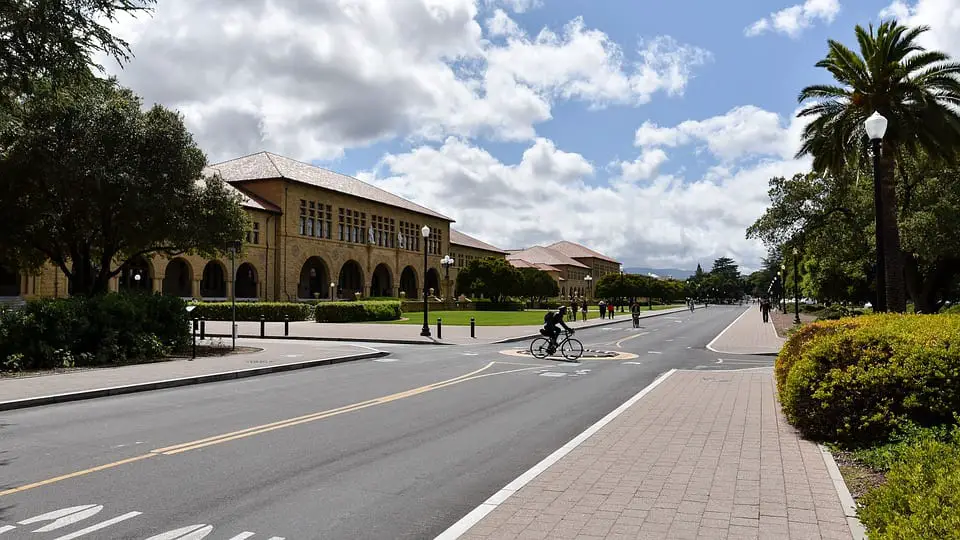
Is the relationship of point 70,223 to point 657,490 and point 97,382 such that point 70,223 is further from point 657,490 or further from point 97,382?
point 657,490

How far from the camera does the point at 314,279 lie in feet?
251

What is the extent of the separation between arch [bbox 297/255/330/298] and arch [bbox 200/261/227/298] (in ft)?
26.3

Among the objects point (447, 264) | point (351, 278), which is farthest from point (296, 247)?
point (447, 264)

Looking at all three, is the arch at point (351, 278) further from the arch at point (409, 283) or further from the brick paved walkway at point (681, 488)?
the brick paved walkway at point (681, 488)

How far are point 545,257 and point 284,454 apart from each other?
133230mm

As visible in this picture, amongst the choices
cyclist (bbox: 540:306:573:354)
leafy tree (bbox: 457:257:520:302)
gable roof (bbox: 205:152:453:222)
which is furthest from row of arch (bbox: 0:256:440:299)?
cyclist (bbox: 540:306:573:354)

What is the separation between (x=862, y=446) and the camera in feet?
24.0

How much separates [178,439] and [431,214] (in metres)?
85.2

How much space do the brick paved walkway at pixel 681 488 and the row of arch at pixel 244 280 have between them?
164 feet

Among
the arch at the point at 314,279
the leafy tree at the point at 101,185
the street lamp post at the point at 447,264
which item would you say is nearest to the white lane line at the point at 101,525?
the leafy tree at the point at 101,185

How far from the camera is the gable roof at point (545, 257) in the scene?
445 ft

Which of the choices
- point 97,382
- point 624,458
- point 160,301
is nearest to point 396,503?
point 624,458

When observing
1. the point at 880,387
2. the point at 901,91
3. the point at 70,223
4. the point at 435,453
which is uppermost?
the point at 901,91

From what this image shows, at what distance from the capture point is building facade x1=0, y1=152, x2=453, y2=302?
198 feet
